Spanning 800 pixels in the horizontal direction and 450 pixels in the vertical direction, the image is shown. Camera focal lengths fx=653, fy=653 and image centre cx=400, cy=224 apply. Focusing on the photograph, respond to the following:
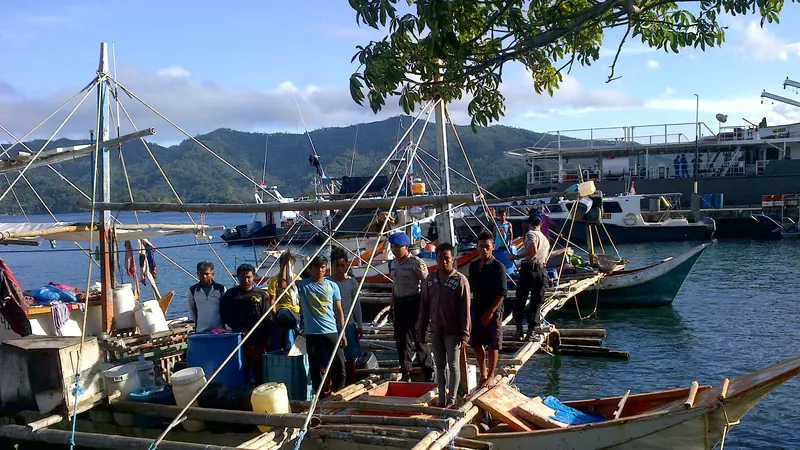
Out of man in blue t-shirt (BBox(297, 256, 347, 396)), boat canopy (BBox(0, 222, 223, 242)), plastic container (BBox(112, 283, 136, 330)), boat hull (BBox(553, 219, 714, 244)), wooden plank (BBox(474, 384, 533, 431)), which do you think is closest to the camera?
wooden plank (BBox(474, 384, 533, 431))

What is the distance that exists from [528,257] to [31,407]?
787cm

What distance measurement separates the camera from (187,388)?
737 centimetres

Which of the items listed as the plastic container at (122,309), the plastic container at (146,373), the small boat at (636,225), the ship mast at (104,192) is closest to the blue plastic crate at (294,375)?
the plastic container at (146,373)

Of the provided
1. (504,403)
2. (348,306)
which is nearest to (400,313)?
(348,306)

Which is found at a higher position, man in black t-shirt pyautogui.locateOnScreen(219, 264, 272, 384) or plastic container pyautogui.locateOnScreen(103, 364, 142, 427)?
man in black t-shirt pyautogui.locateOnScreen(219, 264, 272, 384)

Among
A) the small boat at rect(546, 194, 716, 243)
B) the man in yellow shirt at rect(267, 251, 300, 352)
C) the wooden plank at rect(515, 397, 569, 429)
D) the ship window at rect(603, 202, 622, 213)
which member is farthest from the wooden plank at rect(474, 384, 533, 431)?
the ship window at rect(603, 202, 622, 213)

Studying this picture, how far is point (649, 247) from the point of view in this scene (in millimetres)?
37438

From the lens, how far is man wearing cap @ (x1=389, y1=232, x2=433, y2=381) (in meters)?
8.13

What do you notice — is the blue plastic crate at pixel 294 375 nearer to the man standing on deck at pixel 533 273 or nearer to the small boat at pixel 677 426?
the small boat at pixel 677 426

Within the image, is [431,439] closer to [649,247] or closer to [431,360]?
[431,360]

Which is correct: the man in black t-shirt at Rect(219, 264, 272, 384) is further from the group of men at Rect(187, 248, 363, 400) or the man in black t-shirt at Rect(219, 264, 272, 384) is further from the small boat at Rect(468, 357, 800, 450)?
the small boat at Rect(468, 357, 800, 450)

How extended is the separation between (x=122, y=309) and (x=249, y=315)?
13.9ft

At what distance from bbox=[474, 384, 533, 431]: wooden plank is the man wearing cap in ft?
4.14

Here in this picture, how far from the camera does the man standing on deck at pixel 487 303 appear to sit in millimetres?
7637
